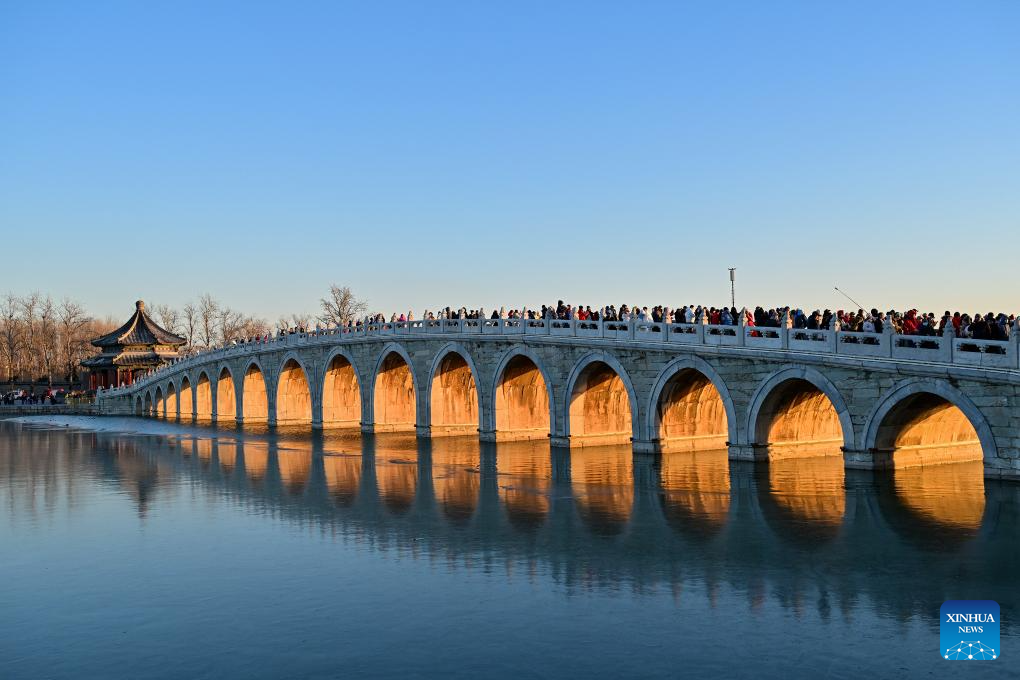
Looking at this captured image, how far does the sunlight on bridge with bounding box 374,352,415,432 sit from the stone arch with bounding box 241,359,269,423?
16405 mm

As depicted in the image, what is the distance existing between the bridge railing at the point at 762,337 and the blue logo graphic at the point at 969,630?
9.59 metres

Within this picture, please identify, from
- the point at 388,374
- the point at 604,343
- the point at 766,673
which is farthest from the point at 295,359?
the point at 766,673

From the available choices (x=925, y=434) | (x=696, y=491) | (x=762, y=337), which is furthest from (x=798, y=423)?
(x=696, y=491)

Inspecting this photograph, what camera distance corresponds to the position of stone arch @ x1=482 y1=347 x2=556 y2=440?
34.1 meters

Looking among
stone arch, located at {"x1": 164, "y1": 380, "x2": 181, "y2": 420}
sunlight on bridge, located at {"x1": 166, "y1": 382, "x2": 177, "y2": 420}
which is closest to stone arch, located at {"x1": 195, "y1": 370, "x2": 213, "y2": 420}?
stone arch, located at {"x1": 164, "y1": 380, "x2": 181, "y2": 420}

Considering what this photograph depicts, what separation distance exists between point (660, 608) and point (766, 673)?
2338 mm

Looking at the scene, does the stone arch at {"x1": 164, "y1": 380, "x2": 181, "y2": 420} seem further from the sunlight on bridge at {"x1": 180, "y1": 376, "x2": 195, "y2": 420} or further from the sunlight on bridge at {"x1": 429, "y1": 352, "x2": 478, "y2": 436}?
the sunlight on bridge at {"x1": 429, "y1": 352, "x2": 478, "y2": 436}

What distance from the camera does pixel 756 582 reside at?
1234 centimetres

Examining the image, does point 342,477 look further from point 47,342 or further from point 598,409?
point 47,342

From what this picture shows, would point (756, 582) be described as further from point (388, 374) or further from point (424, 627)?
point (388, 374)

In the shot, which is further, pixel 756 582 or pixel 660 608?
pixel 756 582

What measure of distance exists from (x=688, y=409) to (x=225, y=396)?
41.9 m

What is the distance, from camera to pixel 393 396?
142 feet

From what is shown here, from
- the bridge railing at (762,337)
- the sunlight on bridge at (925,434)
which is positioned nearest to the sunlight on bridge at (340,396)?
the bridge railing at (762,337)
